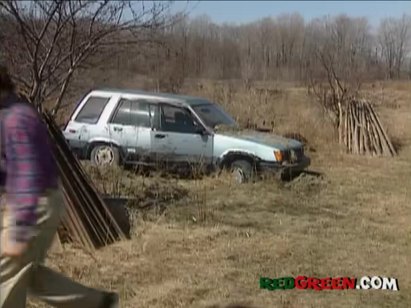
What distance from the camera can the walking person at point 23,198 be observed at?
4086mm

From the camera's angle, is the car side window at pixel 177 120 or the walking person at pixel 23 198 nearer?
the walking person at pixel 23 198

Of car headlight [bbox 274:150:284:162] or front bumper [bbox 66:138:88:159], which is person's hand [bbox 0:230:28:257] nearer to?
car headlight [bbox 274:150:284:162]

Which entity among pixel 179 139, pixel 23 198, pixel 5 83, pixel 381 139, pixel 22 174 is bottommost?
pixel 381 139

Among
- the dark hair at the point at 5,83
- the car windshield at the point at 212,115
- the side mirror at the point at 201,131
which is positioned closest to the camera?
the dark hair at the point at 5,83

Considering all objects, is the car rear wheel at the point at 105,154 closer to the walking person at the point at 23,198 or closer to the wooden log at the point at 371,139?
the wooden log at the point at 371,139

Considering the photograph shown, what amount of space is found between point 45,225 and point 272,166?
29.7ft

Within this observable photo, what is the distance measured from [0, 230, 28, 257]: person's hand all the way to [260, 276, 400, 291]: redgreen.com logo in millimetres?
2920

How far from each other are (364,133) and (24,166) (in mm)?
17153

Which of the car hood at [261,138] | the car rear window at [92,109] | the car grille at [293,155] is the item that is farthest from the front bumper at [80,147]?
the car grille at [293,155]

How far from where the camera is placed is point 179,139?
44.4 ft

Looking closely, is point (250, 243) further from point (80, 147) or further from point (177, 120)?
point (80, 147)

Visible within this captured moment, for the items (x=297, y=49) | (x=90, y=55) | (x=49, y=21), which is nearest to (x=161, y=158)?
(x=90, y=55)

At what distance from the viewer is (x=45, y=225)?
14.0ft

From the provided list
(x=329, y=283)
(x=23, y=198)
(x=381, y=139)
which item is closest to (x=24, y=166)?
(x=23, y=198)
